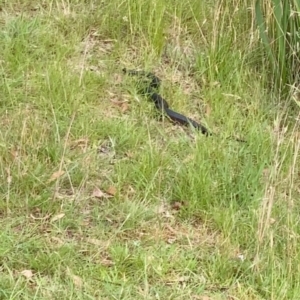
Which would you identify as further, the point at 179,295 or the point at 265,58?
the point at 265,58

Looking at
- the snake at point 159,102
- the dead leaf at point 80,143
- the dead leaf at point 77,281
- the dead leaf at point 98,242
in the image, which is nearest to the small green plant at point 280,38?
the snake at point 159,102

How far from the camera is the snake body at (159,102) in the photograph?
396cm

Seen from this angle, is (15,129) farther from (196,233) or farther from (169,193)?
(196,233)

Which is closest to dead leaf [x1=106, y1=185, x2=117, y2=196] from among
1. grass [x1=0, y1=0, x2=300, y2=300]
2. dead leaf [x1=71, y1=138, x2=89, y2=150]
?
grass [x1=0, y1=0, x2=300, y2=300]

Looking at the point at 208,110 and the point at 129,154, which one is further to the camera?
the point at 208,110

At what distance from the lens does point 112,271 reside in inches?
113

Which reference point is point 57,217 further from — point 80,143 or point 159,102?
point 159,102

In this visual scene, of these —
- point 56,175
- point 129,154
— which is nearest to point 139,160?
point 129,154

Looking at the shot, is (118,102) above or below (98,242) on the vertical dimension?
above

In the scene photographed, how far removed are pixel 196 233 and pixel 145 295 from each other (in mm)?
519

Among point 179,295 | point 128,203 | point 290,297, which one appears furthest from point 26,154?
point 290,297

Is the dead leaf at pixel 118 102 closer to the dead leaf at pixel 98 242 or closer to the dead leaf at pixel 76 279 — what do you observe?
the dead leaf at pixel 98 242

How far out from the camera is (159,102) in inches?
161

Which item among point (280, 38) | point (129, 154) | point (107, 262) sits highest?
point (280, 38)
